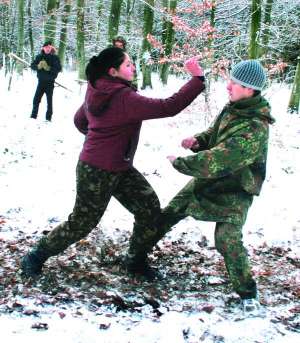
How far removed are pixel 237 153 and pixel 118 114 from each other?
1103mm

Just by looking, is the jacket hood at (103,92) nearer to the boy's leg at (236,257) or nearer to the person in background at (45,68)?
the boy's leg at (236,257)

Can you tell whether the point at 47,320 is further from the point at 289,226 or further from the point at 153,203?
the point at 289,226

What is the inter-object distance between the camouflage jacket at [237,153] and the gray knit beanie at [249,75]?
0.41 ft

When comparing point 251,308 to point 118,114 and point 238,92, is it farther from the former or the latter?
point 118,114

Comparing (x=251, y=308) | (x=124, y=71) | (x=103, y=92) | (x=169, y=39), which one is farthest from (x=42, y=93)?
(x=169, y=39)

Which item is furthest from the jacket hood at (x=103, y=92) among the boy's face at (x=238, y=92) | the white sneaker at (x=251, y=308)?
the white sneaker at (x=251, y=308)

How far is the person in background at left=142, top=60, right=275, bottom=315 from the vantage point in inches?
160

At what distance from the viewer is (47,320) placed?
13.0ft

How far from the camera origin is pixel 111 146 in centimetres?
433

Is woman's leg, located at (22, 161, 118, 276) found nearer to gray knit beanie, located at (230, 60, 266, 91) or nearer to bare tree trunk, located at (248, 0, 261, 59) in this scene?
gray knit beanie, located at (230, 60, 266, 91)

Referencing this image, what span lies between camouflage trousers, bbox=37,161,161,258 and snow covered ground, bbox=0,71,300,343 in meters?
0.42

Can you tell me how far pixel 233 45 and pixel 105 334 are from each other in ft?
71.9

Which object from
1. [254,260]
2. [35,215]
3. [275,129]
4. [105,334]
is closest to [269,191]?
[254,260]

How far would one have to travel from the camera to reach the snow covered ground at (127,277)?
394 cm
